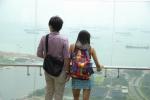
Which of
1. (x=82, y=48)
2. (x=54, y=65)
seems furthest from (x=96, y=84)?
(x=54, y=65)

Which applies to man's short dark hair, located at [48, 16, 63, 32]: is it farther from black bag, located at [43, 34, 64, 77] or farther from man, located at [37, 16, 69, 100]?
black bag, located at [43, 34, 64, 77]

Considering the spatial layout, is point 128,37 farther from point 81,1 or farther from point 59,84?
point 59,84

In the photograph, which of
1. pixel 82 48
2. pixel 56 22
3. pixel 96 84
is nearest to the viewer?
pixel 56 22

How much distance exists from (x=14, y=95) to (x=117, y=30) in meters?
1.98

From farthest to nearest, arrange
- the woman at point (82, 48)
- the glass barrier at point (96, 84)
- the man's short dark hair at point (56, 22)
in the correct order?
the glass barrier at point (96, 84), the woman at point (82, 48), the man's short dark hair at point (56, 22)

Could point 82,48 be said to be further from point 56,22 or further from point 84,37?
point 56,22

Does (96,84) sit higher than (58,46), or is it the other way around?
(58,46)

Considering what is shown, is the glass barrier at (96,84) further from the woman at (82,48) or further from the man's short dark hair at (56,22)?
the man's short dark hair at (56,22)

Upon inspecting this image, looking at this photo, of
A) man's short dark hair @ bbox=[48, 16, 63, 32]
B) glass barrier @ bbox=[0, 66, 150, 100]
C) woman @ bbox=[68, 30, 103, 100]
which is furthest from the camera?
glass barrier @ bbox=[0, 66, 150, 100]

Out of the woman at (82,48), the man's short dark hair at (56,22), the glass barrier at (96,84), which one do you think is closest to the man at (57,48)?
the man's short dark hair at (56,22)

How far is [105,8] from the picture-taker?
570cm

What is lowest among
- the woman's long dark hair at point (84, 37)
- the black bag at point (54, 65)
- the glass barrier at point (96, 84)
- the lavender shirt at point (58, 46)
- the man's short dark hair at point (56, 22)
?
the glass barrier at point (96, 84)

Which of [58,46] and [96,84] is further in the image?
[96,84]

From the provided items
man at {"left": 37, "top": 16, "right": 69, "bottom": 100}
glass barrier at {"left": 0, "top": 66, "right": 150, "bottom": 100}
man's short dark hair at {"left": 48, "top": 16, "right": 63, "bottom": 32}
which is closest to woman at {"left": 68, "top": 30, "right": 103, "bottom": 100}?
man at {"left": 37, "top": 16, "right": 69, "bottom": 100}
